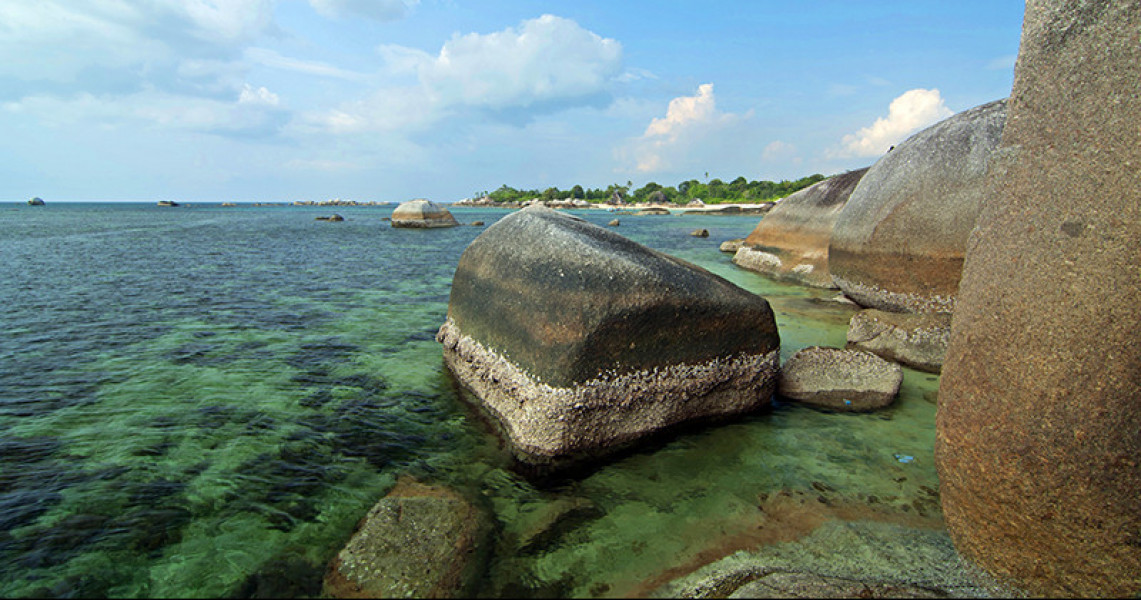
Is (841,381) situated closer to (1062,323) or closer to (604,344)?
(604,344)

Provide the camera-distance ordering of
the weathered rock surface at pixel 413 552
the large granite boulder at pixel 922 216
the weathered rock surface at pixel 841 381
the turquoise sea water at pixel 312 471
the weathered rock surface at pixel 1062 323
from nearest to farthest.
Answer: the weathered rock surface at pixel 1062 323, the weathered rock surface at pixel 413 552, the turquoise sea water at pixel 312 471, the weathered rock surface at pixel 841 381, the large granite boulder at pixel 922 216

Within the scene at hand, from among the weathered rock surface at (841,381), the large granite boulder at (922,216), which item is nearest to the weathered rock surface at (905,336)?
the large granite boulder at (922,216)

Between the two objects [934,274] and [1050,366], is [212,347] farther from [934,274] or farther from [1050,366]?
[934,274]

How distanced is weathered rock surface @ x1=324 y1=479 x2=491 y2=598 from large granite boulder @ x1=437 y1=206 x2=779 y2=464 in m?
1.02

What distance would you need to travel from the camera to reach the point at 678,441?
4695mm

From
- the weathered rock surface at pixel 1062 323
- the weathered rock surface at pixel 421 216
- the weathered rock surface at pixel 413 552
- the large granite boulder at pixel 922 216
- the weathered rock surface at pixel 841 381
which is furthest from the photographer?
the weathered rock surface at pixel 421 216

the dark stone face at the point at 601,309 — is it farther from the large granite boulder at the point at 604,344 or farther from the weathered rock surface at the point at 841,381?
the weathered rock surface at the point at 841,381

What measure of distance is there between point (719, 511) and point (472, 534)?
5.71ft

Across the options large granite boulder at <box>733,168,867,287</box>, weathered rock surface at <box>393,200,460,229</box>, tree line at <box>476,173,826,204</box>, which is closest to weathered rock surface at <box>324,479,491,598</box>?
large granite boulder at <box>733,168,867,287</box>

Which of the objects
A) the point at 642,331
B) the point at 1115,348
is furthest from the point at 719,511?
the point at 1115,348

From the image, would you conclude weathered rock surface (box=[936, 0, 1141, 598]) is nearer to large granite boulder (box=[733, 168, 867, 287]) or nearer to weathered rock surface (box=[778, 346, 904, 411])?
weathered rock surface (box=[778, 346, 904, 411])

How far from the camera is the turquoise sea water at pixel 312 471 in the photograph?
3170mm

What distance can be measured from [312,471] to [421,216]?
39.0 meters

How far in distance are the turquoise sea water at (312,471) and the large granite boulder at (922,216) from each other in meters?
1.12
